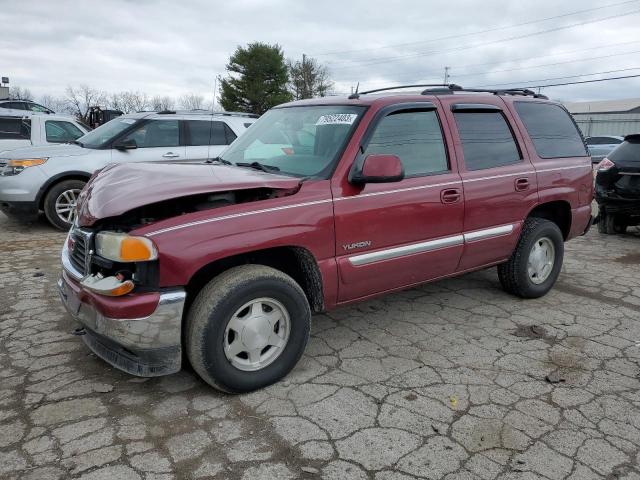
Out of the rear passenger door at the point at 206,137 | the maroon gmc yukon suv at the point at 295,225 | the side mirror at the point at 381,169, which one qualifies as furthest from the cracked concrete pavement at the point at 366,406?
the rear passenger door at the point at 206,137

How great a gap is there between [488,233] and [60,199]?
6.22m

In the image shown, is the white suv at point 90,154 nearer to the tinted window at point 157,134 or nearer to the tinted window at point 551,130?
the tinted window at point 157,134

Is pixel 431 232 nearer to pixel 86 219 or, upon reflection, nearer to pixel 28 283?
pixel 86 219

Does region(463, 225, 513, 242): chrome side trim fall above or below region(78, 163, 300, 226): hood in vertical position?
below

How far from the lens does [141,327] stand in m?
2.72

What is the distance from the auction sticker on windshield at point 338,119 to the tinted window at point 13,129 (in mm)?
9336

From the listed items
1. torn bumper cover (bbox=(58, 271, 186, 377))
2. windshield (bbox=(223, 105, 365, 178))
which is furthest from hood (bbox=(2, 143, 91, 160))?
torn bumper cover (bbox=(58, 271, 186, 377))

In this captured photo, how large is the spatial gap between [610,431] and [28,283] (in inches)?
200

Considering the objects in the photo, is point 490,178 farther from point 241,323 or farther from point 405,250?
point 241,323

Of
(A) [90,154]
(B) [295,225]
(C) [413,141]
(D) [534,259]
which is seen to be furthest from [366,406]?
(A) [90,154]

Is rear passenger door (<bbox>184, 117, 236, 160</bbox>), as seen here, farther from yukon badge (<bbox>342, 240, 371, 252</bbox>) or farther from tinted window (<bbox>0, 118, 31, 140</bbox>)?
yukon badge (<bbox>342, 240, 371, 252</bbox>)

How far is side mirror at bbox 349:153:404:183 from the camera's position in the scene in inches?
126

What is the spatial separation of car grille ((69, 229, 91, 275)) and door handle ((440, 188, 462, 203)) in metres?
2.43

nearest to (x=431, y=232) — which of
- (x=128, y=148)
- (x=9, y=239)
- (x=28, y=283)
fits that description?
(x=28, y=283)
